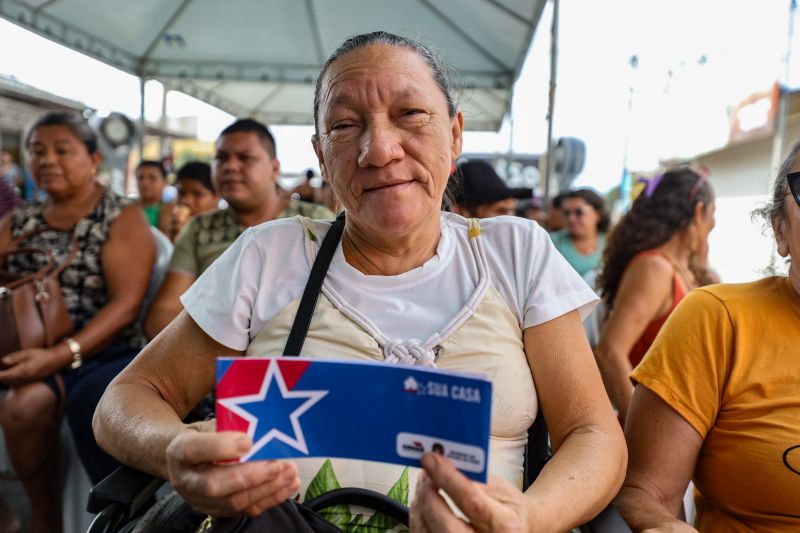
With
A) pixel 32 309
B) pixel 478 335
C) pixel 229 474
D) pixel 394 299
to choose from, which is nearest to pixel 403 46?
pixel 394 299

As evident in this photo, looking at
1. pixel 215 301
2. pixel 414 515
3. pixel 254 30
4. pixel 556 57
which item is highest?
pixel 254 30

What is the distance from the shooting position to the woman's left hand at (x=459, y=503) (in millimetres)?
906

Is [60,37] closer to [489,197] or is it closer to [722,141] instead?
[489,197]

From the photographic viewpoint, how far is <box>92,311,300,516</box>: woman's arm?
3.14 ft

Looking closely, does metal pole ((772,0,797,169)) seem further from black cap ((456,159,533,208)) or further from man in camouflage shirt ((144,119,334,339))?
man in camouflage shirt ((144,119,334,339))

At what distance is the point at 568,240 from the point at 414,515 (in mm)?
4796

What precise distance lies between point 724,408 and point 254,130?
2.96m

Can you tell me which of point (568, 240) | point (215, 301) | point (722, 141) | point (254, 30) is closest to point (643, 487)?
point (215, 301)

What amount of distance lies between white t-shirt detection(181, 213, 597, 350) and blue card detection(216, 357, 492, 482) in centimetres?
51

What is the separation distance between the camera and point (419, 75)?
5.01ft

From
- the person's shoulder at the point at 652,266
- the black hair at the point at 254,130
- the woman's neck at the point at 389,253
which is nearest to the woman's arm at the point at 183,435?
the woman's neck at the point at 389,253

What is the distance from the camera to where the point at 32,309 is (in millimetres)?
2547

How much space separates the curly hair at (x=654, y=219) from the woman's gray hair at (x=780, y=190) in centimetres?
116

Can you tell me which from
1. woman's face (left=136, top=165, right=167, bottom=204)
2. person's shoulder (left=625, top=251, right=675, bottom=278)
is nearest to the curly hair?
person's shoulder (left=625, top=251, right=675, bottom=278)
